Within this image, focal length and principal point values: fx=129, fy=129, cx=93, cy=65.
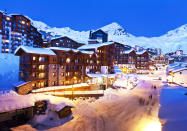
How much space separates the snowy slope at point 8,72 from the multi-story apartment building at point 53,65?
3.97 metres

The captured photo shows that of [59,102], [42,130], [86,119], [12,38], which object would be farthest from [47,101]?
[12,38]

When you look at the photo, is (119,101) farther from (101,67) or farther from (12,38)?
(12,38)

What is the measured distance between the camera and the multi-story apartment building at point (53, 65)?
31.6 metres

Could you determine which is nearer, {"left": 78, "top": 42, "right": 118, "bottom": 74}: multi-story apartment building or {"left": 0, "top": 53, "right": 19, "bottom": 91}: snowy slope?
{"left": 0, "top": 53, "right": 19, "bottom": 91}: snowy slope

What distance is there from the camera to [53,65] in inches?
1403

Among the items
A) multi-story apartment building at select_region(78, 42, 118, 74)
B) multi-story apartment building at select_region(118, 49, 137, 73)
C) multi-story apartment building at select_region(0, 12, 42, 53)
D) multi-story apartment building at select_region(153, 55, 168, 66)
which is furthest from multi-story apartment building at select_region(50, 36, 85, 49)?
multi-story apartment building at select_region(153, 55, 168, 66)

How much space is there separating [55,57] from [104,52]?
20.1m

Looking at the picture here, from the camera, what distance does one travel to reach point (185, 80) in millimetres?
46938

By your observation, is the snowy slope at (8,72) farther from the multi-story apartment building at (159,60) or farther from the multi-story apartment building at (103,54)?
the multi-story apartment building at (159,60)

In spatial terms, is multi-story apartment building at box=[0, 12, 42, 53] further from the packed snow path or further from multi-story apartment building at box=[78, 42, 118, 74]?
the packed snow path

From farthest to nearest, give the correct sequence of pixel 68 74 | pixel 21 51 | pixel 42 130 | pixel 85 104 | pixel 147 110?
1. pixel 68 74
2. pixel 21 51
3. pixel 85 104
4. pixel 147 110
5. pixel 42 130

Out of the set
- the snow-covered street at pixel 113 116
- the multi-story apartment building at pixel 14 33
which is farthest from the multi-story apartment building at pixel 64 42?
the snow-covered street at pixel 113 116

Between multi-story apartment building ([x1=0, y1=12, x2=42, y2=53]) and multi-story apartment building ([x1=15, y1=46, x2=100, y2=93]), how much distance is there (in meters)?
34.7

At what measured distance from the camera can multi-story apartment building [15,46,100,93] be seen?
31594mm
